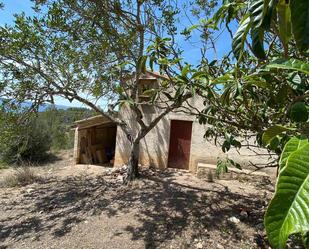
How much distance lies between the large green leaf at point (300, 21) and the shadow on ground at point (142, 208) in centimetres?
463

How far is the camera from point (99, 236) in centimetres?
493

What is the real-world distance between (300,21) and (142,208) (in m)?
6.14

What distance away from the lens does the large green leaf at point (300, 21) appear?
0.59 metres

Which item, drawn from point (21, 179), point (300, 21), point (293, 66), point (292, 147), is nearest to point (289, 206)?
point (292, 147)

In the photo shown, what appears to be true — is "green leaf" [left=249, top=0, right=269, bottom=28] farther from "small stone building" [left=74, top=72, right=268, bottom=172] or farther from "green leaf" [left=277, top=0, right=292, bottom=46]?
"small stone building" [left=74, top=72, right=268, bottom=172]

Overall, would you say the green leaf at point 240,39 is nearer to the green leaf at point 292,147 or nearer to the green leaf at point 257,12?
the green leaf at point 257,12

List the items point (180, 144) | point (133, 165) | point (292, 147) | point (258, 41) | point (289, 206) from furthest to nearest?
1. point (180, 144)
2. point (133, 165)
3. point (258, 41)
4. point (292, 147)
5. point (289, 206)

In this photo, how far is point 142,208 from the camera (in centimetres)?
622

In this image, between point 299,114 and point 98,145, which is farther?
point 98,145

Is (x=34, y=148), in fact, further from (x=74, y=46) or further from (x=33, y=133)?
(x=74, y=46)

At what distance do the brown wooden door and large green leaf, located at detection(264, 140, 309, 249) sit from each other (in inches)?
414

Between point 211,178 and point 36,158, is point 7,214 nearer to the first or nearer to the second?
point 211,178

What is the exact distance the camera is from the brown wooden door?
11.0 metres

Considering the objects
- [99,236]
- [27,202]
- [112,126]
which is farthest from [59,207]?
[112,126]
